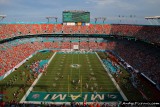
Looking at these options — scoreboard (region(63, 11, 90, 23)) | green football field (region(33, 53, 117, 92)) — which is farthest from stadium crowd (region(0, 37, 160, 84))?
green football field (region(33, 53, 117, 92))

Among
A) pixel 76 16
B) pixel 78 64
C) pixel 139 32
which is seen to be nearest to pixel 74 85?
pixel 78 64

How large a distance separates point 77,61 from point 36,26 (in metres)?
25.4

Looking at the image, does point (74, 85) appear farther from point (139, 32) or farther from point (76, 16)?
point (76, 16)

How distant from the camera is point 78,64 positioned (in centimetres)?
4959

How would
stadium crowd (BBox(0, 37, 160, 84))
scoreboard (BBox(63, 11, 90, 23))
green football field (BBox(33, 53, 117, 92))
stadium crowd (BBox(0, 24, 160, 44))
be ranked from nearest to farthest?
1. green football field (BBox(33, 53, 117, 92))
2. stadium crowd (BBox(0, 37, 160, 84))
3. stadium crowd (BBox(0, 24, 160, 44))
4. scoreboard (BBox(63, 11, 90, 23))

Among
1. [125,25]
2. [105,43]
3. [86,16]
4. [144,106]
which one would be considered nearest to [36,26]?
[86,16]

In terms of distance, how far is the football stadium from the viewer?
31031mm

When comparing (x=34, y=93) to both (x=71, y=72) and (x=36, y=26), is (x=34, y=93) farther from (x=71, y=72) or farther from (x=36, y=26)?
(x=36, y=26)

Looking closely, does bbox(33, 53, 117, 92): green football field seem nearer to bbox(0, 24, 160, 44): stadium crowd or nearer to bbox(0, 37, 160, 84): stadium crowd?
bbox(0, 37, 160, 84): stadium crowd

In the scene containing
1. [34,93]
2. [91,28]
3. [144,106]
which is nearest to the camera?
[144,106]

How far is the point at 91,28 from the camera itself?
75.6m

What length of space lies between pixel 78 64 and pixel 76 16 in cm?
2853

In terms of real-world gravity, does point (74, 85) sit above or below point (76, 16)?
below

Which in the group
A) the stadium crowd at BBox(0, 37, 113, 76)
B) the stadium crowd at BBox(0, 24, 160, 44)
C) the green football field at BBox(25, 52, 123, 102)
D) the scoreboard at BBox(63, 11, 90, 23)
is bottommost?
the green football field at BBox(25, 52, 123, 102)
